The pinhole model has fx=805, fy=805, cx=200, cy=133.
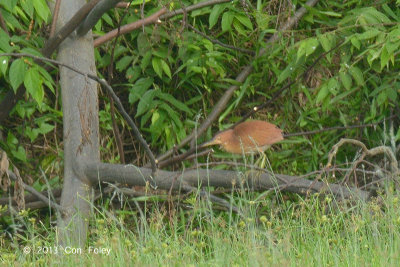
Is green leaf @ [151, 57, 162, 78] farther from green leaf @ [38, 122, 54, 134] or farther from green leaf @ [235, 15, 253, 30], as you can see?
green leaf @ [38, 122, 54, 134]

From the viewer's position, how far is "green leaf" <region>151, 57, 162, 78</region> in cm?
487

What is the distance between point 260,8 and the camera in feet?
17.0

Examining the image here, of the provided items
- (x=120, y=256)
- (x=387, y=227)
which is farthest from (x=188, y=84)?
(x=120, y=256)

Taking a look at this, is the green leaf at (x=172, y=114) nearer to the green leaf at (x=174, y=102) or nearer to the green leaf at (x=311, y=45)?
the green leaf at (x=174, y=102)

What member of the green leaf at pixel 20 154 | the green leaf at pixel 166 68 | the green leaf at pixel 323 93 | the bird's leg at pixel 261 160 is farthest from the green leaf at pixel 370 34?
the green leaf at pixel 20 154

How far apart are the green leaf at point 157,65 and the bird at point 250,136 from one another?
28.1 inches

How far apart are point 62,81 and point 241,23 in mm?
1312

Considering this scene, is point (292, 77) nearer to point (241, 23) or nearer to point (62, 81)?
point (241, 23)

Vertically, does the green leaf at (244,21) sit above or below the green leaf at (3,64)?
above

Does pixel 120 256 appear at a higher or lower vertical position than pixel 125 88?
lower

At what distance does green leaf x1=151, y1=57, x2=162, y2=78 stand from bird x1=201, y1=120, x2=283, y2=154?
2.34ft

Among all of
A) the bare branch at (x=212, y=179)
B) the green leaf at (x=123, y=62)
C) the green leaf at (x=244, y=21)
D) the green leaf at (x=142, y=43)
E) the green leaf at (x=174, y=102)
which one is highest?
the green leaf at (x=244, y=21)

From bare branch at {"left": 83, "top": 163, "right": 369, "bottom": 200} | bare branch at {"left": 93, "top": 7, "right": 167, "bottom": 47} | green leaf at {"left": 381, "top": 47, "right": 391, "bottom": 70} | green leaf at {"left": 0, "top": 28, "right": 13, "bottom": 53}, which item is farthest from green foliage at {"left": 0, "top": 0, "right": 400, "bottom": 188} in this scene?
bare branch at {"left": 83, "top": 163, "right": 369, "bottom": 200}

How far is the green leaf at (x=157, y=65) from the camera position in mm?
4867
